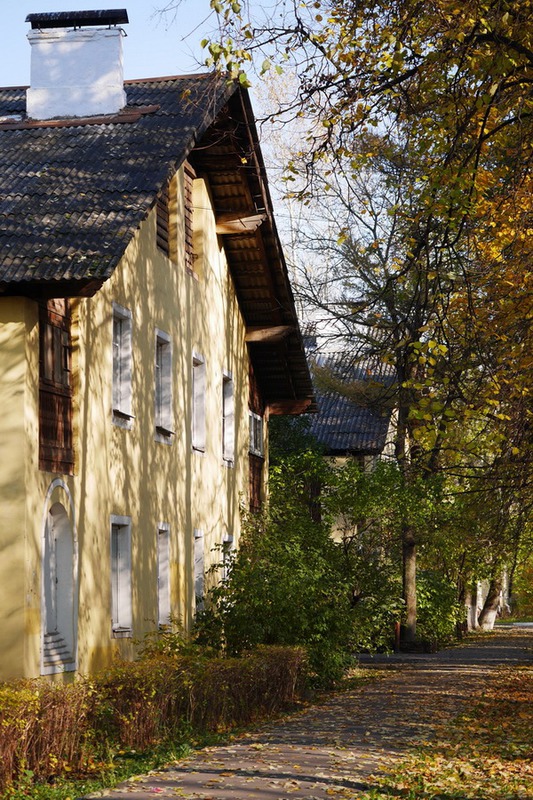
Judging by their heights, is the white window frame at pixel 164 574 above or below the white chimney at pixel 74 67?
below

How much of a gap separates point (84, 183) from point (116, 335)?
9.01ft

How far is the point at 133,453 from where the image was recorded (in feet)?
60.1

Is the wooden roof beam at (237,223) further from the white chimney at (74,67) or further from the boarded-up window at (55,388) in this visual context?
the boarded-up window at (55,388)

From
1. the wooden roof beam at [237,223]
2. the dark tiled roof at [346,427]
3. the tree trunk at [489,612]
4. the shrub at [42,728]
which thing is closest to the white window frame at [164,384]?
the wooden roof beam at [237,223]

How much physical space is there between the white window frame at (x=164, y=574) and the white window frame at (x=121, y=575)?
84.9 inches

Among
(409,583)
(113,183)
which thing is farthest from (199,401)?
(409,583)

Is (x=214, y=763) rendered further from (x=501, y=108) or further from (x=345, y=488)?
(x=345, y=488)

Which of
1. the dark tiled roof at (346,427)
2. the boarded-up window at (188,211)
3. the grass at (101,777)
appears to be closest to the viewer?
the grass at (101,777)

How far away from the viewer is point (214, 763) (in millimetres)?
11906

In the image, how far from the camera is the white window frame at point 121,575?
17.7 meters

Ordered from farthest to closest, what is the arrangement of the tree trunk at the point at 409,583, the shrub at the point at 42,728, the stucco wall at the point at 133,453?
the tree trunk at the point at 409,583 < the stucco wall at the point at 133,453 < the shrub at the point at 42,728

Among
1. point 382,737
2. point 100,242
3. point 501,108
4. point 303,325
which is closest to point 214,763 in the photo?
→ point 382,737

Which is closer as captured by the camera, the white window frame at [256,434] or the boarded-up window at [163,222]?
the boarded-up window at [163,222]

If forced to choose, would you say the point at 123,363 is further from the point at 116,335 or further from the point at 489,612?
the point at 489,612
